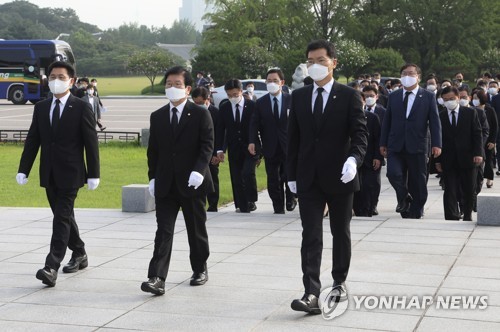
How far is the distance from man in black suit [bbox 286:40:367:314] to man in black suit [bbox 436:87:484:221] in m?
5.11

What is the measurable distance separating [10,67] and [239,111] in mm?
33539

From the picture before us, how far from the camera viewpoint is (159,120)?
7.35 metres

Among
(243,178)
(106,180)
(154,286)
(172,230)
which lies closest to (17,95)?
(106,180)

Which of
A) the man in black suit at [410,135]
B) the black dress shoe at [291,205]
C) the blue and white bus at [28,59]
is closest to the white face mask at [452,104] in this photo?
the man in black suit at [410,135]

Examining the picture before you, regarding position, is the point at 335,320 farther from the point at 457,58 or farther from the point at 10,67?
the point at 457,58

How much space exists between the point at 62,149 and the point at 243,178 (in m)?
4.60

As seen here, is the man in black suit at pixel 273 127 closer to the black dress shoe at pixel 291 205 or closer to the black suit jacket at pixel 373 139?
the black dress shoe at pixel 291 205

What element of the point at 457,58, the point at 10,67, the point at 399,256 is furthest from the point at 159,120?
the point at 457,58

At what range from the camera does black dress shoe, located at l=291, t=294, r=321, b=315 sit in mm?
6297

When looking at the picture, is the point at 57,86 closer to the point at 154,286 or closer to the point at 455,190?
the point at 154,286

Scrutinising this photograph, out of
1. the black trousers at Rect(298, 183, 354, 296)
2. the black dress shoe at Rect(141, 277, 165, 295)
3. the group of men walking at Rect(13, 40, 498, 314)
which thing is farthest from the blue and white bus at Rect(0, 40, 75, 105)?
the black trousers at Rect(298, 183, 354, 296)

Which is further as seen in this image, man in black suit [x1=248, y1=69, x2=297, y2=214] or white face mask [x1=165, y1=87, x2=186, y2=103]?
man in black suit [x1=248, y1=69, x2=297, y2=214]

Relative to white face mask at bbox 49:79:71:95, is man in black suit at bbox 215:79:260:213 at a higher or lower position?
lower

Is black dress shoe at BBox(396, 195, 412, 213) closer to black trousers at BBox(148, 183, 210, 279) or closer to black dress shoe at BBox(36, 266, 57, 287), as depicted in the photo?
black trousers at BBox(148, 183, 210, 279)
